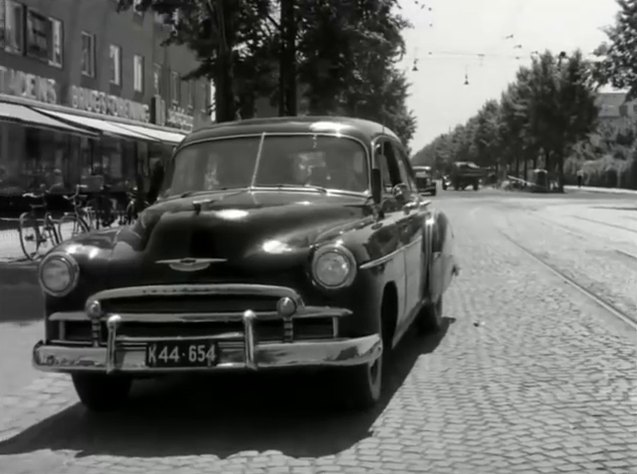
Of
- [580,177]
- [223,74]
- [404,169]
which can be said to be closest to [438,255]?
[404,169]

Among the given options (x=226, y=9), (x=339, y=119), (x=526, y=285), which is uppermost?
(x=226, y=9)

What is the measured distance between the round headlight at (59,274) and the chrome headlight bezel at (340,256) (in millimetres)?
1308

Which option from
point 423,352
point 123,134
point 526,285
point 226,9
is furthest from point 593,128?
point 423,352

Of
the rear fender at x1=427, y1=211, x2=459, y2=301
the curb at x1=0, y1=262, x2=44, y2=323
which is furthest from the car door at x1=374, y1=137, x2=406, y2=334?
the curb at x1=0, y1=262, x2=44, y2=323

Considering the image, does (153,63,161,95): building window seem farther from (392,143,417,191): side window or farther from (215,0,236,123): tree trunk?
(392,143,417,191): side window

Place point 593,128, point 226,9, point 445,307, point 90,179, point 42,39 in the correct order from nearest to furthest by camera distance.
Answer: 1. point 445,307
2. point 226,9
3. point 90,179
4. point 42,39
5. point 593,128

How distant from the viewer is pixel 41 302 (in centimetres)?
1097

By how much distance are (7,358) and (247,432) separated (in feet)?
9.40

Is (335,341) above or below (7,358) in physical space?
above

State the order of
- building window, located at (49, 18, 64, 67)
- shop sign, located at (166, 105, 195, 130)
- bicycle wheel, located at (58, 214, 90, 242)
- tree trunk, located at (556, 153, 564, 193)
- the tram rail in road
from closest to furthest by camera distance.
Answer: the tram rail in road
bicycle wheel, located at (58, 214, 90, 242)
building window, located at (49, 18, 64, 67)
shop sign, located at (166, 105, 195, 130)
tree trunk, located at (556, 153, 564, 193)

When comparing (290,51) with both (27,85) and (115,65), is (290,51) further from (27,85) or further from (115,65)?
(115,65)

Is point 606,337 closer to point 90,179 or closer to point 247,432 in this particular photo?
point 247,432

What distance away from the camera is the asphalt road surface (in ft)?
16.2

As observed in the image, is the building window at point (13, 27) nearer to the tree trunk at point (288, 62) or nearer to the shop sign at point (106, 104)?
the shop sign at point (106, 104)
